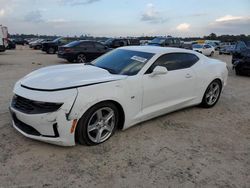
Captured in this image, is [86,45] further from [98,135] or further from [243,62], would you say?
[98,135]

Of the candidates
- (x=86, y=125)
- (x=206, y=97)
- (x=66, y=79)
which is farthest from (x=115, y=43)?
(x=86, y=125)

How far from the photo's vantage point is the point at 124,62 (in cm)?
457

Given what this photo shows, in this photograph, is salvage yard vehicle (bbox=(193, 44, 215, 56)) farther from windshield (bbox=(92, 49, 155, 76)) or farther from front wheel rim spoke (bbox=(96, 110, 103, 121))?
front wheel rim spoke (bbox=(96, 110, 103, 121))

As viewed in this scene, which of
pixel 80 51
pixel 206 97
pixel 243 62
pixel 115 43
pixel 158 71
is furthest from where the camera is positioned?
pixel 115 43

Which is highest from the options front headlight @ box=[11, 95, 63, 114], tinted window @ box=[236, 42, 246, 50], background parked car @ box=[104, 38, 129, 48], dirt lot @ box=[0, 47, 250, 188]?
tinted window @ box=[236, 42, 246, 50]

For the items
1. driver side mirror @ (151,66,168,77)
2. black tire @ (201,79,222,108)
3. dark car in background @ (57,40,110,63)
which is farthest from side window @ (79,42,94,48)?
driver side mirror @ (151,66,168,77)

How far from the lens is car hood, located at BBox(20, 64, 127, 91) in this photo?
3572 mm

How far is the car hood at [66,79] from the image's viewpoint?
11.7 feet

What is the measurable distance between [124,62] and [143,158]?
183 cm

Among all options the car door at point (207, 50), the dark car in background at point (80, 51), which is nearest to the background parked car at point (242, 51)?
the dark car in background at point (80, 51)

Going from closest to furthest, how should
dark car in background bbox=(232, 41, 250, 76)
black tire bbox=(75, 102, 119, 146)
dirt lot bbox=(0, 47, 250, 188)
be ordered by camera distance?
dirt lot bbox=(0, 47, 250, 188)
black tire bbox=(75, 102, 119, 146)
dark car in background bbox=(232, 41, 250, 76)

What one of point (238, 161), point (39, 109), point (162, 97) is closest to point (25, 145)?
point (39, 109)

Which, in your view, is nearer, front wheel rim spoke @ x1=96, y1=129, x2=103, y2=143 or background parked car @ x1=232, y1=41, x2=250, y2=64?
front wheel rim spoke @ x1=96, y1=129, x2=103, y2=143

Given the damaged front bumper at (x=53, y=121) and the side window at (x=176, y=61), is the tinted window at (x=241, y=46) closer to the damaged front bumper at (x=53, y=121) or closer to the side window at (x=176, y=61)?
the side window at (x=176, y=61)
